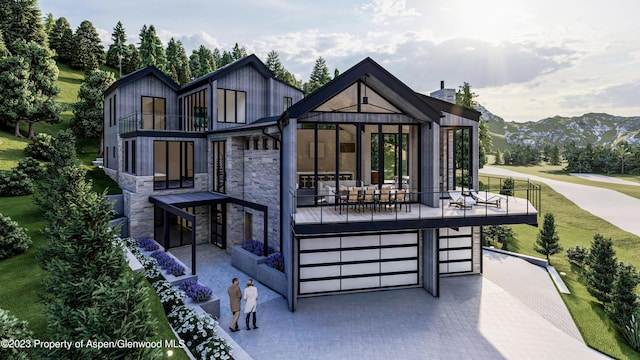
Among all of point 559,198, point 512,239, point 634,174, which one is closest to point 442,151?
point 512,239

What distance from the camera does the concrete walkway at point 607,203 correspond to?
3456 centimetres

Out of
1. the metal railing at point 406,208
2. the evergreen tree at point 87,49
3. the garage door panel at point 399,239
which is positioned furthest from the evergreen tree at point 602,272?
the evergreen tree at point 87,49

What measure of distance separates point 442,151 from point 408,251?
563cm

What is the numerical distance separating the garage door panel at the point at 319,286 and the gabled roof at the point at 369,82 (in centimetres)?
655

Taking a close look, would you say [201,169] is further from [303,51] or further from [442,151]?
[303,51]

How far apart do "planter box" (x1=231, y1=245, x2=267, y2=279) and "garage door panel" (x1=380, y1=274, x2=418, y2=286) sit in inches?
205

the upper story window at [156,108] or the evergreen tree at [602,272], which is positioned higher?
the upper story window at [156,108]

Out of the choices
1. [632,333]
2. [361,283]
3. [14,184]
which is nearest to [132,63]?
[14,184]

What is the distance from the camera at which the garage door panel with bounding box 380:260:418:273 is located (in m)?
13.1

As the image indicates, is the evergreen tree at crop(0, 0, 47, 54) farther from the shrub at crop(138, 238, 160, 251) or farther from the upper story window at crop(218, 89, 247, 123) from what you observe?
the shrub at crop(138, 238, 160, 251)

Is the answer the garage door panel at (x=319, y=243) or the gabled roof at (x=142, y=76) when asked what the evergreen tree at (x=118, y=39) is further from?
the garage door panel at (x=319, y=243)

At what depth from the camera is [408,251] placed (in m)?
13.3

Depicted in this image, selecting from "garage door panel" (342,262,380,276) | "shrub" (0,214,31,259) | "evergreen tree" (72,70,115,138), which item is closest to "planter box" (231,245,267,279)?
"garage door panel" (342,262,380,276)

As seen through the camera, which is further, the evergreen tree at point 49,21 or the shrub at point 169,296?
the evergreen tree at point 49,21
